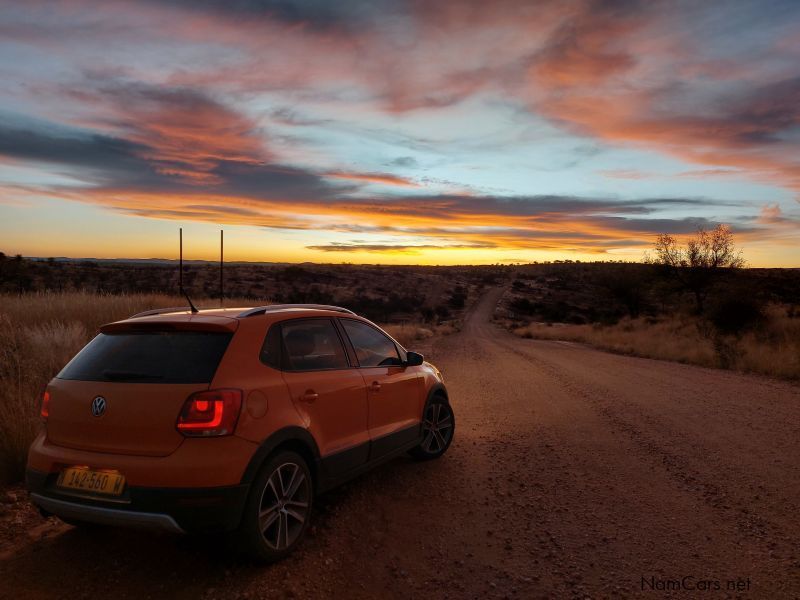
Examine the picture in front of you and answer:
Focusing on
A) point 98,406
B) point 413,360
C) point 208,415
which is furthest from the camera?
point 413,360

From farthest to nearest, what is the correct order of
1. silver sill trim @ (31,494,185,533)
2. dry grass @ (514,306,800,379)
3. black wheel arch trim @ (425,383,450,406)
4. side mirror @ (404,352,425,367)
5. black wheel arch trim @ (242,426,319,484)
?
dry grass @ (514,306,800,379), black wheel arch trim @ (425,383,450,406), side mirror @ (404,352,425,367), black wheel arch trim @ (242,426,319,484), silver sill trim @ (31,494,185,533)

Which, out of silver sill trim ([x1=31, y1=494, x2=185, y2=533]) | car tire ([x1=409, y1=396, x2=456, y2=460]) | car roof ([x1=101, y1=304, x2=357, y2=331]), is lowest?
car tire ([x1=409, y1=396, x2=456, y2=460])

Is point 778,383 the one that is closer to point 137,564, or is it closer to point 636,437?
point 636,437

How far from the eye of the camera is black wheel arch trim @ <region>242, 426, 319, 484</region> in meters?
3.72

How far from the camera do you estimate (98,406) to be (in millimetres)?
3773

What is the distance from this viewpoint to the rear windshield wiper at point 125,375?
3.79 metres

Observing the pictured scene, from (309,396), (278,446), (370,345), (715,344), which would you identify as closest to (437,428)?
(370,345)

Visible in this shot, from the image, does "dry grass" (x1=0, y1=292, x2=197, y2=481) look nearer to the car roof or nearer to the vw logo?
the car roof

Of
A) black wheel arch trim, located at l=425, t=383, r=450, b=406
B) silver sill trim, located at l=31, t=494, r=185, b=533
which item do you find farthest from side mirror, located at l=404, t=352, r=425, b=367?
silver sill trim, located at l=31, t=494, r=185, b=533

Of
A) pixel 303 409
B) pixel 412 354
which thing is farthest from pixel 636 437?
pixel 303 409

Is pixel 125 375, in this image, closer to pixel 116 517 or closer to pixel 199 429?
pixel 199 429

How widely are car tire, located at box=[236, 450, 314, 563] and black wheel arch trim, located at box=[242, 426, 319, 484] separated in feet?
0.22

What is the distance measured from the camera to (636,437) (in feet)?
25.2

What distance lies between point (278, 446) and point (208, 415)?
597 millimetres
